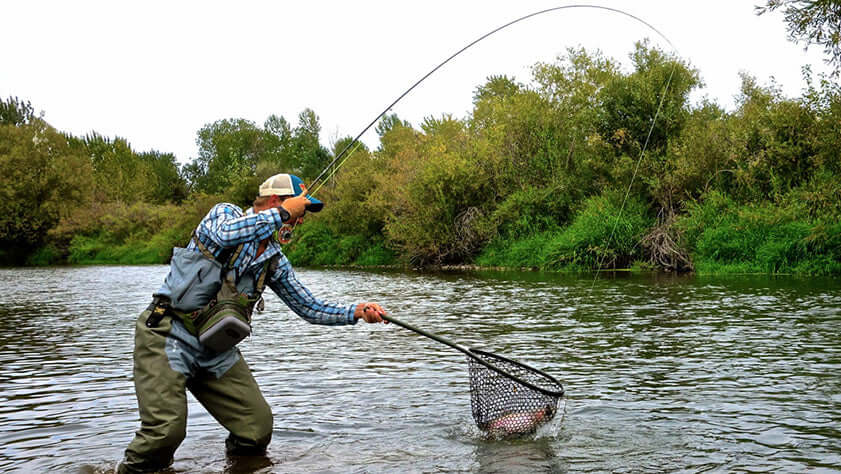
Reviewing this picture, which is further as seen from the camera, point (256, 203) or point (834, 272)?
point (834, 272)

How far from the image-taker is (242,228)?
4.61 meters

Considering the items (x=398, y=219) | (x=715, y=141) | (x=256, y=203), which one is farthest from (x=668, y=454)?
(x=398, y=219)

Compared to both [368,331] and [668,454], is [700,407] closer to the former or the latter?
[668,454]

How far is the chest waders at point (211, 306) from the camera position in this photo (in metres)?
4.71

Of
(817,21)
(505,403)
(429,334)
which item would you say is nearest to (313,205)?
(429,334)

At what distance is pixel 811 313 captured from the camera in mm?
12773

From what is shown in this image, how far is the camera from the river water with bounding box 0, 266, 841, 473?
5.27 metres

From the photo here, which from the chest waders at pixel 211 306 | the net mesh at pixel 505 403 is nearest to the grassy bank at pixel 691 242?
the net mesh at pixel 505 403

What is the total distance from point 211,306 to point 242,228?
541 mm

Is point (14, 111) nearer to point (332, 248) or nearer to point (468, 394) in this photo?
point (332, 248)

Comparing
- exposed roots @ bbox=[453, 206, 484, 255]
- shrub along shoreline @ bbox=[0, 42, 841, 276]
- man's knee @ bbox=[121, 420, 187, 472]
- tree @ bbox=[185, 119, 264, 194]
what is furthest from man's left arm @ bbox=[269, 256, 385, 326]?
tree @ bbox=[185, 119, 264, 194]

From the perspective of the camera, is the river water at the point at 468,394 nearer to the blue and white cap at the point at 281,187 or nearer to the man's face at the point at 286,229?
the man's face at the point at 286,229

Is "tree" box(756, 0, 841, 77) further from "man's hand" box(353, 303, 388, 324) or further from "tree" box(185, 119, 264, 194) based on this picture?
"tree" box(185, 119, 264, 194)

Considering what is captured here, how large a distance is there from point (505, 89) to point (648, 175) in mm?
29075
